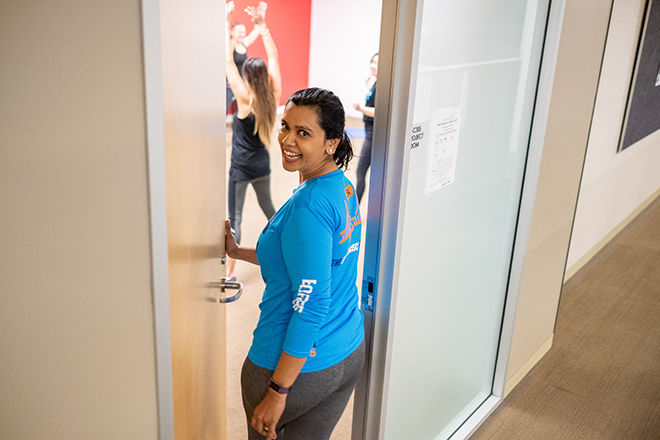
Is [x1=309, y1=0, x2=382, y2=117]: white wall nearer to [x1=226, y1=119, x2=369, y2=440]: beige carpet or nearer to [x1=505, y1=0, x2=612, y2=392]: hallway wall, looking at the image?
[x1=226, y1=119, x2=369, y2=440]: beige carpet

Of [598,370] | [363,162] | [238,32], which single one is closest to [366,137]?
[363,162]

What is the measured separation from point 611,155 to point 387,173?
353 centimetres

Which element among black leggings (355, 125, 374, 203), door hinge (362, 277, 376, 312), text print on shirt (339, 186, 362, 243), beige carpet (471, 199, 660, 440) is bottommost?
beige carpet (471, 199, 660, 440)

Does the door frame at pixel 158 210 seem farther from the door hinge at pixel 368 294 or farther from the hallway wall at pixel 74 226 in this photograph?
the door hinge at pixel 368 294

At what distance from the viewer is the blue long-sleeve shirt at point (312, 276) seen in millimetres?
1491

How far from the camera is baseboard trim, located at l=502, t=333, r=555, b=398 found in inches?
121

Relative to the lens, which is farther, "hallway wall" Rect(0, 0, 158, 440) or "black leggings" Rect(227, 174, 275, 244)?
"black leggings" Rect(227, 174, 275, 244)

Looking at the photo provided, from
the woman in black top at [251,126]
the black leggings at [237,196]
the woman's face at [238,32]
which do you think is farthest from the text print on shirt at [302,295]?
the woman's face at [238,32]

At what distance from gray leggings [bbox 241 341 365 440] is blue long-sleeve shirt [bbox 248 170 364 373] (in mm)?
28

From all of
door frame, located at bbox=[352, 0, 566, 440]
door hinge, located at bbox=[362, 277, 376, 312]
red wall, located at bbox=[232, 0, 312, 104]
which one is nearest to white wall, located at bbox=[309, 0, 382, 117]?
red wall, located at bbox=[232, 0, 312, 104]

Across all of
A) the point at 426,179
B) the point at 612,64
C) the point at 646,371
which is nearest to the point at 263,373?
the point at 426,179

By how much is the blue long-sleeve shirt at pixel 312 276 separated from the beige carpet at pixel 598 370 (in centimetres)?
142

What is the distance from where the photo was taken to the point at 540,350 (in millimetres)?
3377

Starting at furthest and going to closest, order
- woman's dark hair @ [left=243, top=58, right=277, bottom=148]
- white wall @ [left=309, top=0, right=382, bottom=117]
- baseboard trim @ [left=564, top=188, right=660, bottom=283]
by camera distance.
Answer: white wall @ [left=309, top=0, right=382, bottom=117] → baseboard trim @ [left=564, top=188, right=660, bottom=283] → woman's dark hair @ [left=243, top=58, right=277, bottom=148]
